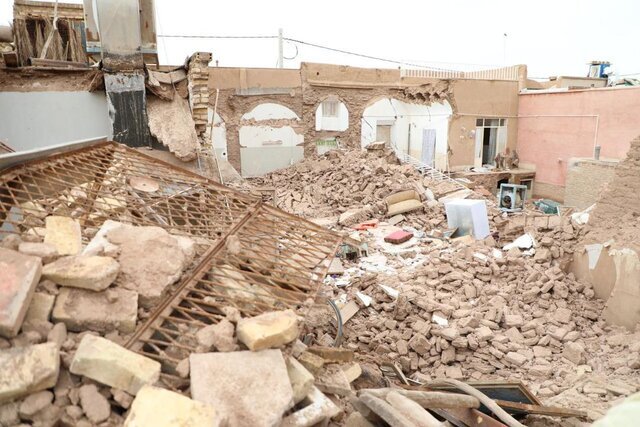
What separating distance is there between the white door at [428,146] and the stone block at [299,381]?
19.0m

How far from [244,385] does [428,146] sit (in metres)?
19.8

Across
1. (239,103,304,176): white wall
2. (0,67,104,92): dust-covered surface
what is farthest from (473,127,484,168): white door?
(0,67,104,92): dust-covered surface

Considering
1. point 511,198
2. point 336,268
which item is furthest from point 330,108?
point 336,268

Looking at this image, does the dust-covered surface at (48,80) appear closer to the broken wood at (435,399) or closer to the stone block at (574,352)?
the broken wood at (435,399)

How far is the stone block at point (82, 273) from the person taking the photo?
2170 mm

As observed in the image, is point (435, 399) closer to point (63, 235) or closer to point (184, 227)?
point (184, 227)

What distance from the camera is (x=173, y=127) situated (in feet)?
23.0

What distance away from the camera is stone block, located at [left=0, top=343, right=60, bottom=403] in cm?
169

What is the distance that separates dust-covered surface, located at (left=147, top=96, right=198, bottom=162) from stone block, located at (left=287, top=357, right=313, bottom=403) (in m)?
5.44

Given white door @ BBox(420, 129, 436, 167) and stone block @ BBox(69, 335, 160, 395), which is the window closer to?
white door @ BBox(420, 129, 436, 167)

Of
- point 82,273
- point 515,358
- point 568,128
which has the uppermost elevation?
point 568,128

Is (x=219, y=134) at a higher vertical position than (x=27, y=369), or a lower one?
higher

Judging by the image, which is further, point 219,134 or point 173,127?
point 219,134

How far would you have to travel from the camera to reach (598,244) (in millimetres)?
6965
